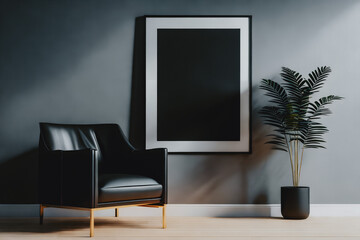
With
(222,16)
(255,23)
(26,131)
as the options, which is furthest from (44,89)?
(255,23)

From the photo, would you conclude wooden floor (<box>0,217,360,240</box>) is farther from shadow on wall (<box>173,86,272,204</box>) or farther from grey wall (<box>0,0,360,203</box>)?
grey wall (<box>0,0,360,203</box>)

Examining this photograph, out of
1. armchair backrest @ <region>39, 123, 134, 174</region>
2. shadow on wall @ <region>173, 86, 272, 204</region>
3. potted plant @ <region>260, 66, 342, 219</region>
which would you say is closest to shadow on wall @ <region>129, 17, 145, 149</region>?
armchair backrest @ <region>39, 123, 134, 174</region>

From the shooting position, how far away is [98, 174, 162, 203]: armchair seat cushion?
312 cm

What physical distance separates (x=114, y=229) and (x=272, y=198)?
1630 millimetres

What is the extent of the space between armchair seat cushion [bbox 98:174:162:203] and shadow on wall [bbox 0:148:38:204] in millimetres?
1148

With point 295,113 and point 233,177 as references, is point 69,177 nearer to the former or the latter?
point 233,177

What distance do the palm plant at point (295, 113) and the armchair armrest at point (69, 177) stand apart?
1717 millimetres

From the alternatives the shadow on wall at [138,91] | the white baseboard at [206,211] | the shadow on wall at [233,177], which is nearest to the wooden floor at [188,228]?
the white baseboard at [206,211]

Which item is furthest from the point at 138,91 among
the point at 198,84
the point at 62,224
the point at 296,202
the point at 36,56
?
the point at 296,202

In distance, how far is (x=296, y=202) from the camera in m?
3.80

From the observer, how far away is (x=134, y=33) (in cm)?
421

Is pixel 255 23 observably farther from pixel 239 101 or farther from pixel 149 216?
pixel 149 216

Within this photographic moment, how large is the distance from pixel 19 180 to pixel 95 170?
138cm

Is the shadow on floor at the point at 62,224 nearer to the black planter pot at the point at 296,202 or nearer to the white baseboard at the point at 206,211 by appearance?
the white baseboard at the point at 206,211
